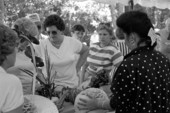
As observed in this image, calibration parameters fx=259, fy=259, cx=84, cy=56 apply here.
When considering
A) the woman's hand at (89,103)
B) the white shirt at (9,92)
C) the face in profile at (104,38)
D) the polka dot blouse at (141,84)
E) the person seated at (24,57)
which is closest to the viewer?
the white shirt at (9,92)

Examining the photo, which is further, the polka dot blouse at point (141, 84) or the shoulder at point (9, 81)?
the polka dot blouse at point (141, 84)

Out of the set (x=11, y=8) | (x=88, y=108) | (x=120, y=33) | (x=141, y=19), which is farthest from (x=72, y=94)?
(x=11, y=8)

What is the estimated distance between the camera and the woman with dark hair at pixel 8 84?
125 cm

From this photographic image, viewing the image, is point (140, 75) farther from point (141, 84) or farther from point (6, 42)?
point (6, 42)

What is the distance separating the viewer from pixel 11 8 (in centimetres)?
1218

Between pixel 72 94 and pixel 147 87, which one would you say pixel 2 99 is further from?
pixel 72 94

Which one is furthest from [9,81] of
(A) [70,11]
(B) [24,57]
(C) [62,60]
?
(A) [70,11]

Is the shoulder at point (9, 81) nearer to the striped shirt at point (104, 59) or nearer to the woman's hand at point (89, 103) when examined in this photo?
the woman's hand at point (89, 103)

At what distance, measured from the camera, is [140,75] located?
1445 millimetres

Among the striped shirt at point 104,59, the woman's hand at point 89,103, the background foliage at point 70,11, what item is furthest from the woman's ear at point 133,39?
the background foliage at point 70,11

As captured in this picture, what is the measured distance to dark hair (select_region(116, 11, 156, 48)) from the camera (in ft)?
4.88

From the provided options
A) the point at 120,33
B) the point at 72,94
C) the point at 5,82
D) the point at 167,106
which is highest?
the point at 120,33

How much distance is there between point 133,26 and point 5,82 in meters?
0.76

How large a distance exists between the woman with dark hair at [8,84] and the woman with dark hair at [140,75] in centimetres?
54
